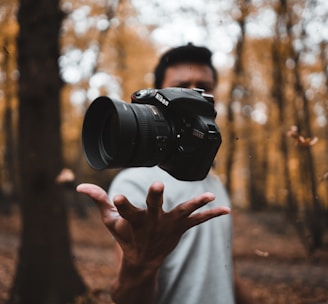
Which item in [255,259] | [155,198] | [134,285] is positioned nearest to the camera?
[155,198]

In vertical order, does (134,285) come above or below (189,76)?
below

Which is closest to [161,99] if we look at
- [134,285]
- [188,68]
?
[134,285]

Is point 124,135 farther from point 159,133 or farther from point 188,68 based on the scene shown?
point 188,68

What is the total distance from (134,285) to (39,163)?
278 cm

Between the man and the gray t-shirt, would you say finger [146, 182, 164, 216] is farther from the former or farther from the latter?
the gray t-shirt

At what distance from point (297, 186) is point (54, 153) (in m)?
7.23

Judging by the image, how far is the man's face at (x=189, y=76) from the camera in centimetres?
172

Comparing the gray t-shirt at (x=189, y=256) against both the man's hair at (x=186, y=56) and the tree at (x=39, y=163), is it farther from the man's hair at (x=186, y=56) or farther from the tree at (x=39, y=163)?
the tree at (x=39, y=163)

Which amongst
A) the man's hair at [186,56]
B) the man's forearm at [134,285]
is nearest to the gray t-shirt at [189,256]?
the man's forearm at [134,285]

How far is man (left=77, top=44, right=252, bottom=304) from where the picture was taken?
0.94m

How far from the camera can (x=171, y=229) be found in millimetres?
969

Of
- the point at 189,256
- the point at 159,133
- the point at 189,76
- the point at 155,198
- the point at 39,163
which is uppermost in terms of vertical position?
the point at 189,76

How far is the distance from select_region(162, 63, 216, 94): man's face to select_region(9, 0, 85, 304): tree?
223 cm

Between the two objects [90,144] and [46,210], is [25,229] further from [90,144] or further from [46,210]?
[90,144]
